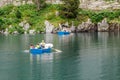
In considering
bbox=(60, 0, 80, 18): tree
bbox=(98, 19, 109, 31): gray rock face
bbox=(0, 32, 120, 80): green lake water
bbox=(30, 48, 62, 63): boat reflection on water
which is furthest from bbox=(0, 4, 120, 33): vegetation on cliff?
bbox=(30, 48, 62, 63): boat reflection on water

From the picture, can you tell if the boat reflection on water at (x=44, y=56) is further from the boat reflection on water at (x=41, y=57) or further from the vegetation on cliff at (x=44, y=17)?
the vegetation on cliff at (x=44, y=17)

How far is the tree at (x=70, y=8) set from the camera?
5645 inches

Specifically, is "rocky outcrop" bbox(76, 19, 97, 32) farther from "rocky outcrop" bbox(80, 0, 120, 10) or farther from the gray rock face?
"rocky outcrop" bbox(80, 0, 120, 10)

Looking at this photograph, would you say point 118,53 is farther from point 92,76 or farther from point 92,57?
point 92,76

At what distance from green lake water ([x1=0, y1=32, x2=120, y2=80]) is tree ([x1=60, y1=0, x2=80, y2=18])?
45673 millimetres

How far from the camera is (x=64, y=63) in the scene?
7075 cm

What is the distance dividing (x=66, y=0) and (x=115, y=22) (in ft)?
58.4

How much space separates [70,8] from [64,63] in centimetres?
7430

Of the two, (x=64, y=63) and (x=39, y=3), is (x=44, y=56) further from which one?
(x=39, y=3)

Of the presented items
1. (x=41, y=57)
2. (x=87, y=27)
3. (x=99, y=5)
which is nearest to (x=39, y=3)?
(x=87, y=27)

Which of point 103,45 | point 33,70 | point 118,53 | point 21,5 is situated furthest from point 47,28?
point 33,70

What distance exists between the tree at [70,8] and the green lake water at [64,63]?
1798 inches

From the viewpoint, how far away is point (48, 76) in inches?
2352

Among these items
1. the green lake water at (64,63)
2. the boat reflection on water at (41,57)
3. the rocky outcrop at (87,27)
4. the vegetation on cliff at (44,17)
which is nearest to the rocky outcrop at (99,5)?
the vegetation on cliff at (44,17)
